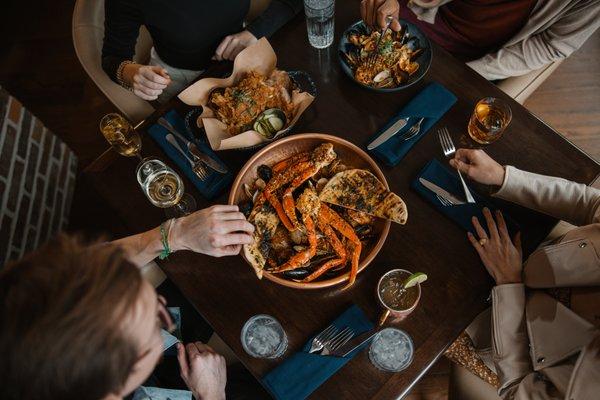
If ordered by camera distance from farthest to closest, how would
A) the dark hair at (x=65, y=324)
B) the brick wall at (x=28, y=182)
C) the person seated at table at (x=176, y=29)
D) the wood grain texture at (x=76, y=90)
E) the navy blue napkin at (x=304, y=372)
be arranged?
1. the wood grain texture at (x=76, y=90)
2. the brick wall at (x=28, y=182)
3. the person seated at table at (x=176, y=29)
4. the navy blue napkin at (x=304, y=372)
5. the dark hair at (x=65, y=324)

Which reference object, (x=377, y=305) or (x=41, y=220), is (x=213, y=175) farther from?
(x=41, y=220)

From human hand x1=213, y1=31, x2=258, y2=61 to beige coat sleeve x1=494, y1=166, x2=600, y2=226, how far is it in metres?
1.08

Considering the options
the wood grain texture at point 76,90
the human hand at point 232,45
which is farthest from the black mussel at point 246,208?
the wood grain texture at point 76,90

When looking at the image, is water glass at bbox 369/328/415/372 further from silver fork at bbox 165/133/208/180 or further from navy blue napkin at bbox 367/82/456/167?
silver fork at bbox 165/133/208/180

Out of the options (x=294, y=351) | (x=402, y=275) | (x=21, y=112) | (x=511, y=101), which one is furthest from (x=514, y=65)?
(x=21, y=112)

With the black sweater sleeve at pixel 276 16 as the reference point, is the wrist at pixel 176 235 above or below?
below

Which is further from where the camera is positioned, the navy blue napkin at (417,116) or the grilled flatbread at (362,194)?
the navy blue napkin at (417,116)

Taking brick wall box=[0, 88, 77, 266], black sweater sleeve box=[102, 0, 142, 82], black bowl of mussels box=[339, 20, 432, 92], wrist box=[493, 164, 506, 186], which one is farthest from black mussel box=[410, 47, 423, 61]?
brick wall box=[0, 88, 77, 266]

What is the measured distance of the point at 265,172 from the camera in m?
1.35

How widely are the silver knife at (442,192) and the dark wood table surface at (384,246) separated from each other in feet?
0.17

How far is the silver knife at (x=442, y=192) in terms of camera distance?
1.38 metres

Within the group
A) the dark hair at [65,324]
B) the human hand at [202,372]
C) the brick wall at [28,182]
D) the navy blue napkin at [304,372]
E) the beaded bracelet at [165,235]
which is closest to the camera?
the dark hair at [65,324]

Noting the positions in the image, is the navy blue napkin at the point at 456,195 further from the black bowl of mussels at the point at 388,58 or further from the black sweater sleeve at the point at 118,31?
the black sweater sleeve at the point at 118,31

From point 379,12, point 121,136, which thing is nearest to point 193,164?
point 121,136
